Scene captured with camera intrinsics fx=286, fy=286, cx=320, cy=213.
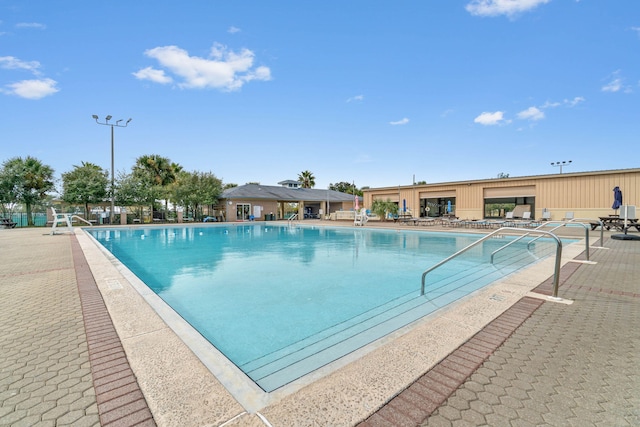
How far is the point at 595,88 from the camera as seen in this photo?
1727cm

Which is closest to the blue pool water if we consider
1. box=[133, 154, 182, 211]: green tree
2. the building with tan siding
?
the building with tan siding

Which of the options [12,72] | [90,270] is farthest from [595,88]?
[12,72]

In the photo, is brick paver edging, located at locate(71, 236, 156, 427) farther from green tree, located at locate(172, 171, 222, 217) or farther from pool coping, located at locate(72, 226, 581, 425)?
green tree, located at locate(172, 171, 222, 217)

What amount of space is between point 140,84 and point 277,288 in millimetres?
15786

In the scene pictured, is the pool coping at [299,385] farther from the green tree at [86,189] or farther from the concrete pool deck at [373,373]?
the green tree at [86,189]

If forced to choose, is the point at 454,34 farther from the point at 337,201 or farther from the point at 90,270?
the point at 337,201

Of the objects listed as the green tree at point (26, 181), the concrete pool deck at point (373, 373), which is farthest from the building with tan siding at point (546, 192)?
the green tree at point (26, 181)

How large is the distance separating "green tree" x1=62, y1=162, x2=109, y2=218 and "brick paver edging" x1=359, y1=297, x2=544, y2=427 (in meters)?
29.8

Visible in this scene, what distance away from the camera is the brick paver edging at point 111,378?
1.73 meters

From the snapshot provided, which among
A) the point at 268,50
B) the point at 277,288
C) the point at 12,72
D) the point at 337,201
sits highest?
the point at 268,50

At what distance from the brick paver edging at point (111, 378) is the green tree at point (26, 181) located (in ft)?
93.3

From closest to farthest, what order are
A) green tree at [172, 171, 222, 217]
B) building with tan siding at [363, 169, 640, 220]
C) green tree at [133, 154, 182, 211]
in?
building with tan siding at [363, 169, 640, 220]
green tree at [172, 171, 222, 217]
green tree at [133, 154, 182, 211]

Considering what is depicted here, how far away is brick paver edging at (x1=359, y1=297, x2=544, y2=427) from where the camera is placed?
67.5 inches

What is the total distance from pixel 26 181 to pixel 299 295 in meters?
30.2
